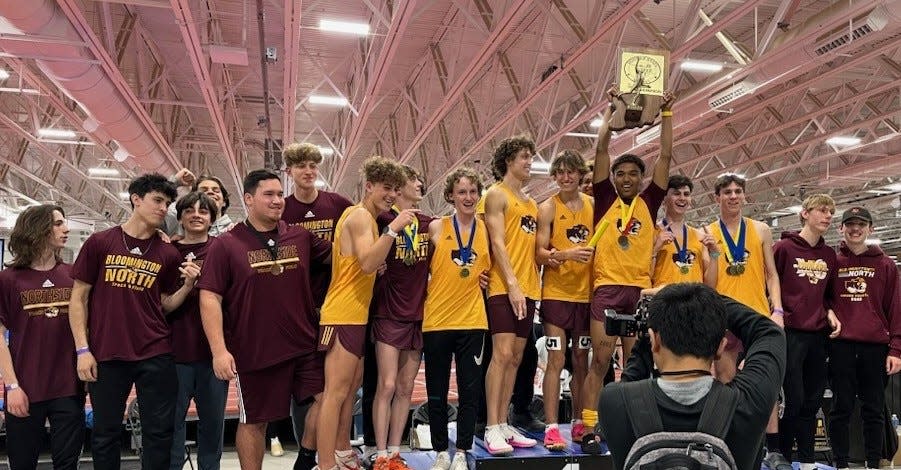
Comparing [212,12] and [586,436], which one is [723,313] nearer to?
[586,436]

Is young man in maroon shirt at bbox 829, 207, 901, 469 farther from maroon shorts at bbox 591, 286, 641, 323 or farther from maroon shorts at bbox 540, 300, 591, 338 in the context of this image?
maroon shorts at bbox 540, 300, 591, 338

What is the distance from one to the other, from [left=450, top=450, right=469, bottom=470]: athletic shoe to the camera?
1.84 m

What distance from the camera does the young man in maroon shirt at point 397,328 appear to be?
415 centimetres

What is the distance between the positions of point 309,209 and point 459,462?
1.84 meters

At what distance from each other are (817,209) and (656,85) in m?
1.75

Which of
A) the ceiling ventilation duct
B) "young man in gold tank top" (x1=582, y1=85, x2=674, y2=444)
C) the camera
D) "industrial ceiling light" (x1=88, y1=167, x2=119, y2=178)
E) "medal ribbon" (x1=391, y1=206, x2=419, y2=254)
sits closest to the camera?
the camera

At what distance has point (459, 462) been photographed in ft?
13.5

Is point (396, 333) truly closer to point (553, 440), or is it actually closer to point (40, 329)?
A: point (553, 440)

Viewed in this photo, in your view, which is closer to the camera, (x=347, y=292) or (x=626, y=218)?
(x=347, y=292)

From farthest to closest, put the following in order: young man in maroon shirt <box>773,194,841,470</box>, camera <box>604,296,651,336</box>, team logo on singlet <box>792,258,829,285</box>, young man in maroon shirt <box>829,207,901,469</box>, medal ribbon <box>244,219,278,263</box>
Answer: young man in maroon shirt <box>829,207,901,469</box>, team logo on singlet <box>792,258,829,285</box>, young man in maroon shirt <box>773,194,841,470</box>, medal ribbon <box>244,219,278,263</box>, camera <box>604,296,651,336</box>

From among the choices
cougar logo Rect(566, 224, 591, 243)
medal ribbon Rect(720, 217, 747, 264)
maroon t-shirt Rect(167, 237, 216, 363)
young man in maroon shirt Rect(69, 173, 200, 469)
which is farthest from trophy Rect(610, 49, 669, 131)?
young man in maroon shirt Rect(69, 173, 200, 469)

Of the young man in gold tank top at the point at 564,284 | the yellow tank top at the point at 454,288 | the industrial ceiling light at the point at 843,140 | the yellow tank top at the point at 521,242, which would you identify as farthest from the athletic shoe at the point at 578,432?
the industrial ceiling light at the point at 843,140

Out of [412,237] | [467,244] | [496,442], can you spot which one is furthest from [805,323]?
[412,237]

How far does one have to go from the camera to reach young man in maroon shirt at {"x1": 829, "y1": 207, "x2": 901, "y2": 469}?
200 inches
